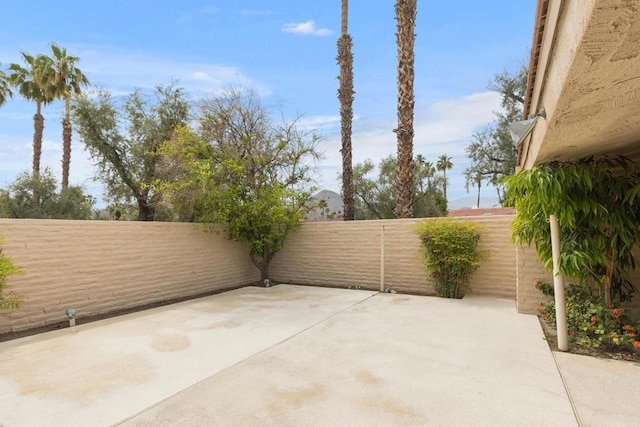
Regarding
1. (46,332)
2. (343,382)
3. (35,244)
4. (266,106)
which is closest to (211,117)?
(266,106)

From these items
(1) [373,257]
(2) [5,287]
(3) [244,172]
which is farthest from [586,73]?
(3) [244,172]

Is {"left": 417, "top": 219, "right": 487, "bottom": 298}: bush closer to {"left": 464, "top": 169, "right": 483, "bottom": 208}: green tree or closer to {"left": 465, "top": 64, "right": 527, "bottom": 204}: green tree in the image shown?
{"left": 465, "top": 64, "right": 527, "bottom": 204}: green tree

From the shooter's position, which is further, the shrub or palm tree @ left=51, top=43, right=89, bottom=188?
palm tree @ left=51, top=43, right=89, bottom=188

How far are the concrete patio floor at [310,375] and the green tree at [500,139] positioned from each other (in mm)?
11685

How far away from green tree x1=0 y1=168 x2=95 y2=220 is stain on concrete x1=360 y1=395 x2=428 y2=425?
50.4ft

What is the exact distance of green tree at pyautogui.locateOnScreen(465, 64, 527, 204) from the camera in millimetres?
15039

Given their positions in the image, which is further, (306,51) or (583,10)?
(306,51)

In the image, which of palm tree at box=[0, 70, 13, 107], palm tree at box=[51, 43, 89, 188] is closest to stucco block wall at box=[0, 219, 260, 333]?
palm tree at box=[51, 43, 89, 188]

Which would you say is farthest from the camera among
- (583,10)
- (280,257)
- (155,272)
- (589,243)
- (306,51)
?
(306,51)

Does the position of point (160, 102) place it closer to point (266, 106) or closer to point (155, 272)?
point (266, 106)

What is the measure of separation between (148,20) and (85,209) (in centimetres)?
921

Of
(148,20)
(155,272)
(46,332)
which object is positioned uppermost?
(148,20)

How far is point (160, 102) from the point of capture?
42.7ft

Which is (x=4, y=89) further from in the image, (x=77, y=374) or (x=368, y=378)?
(x=368, y=378)
